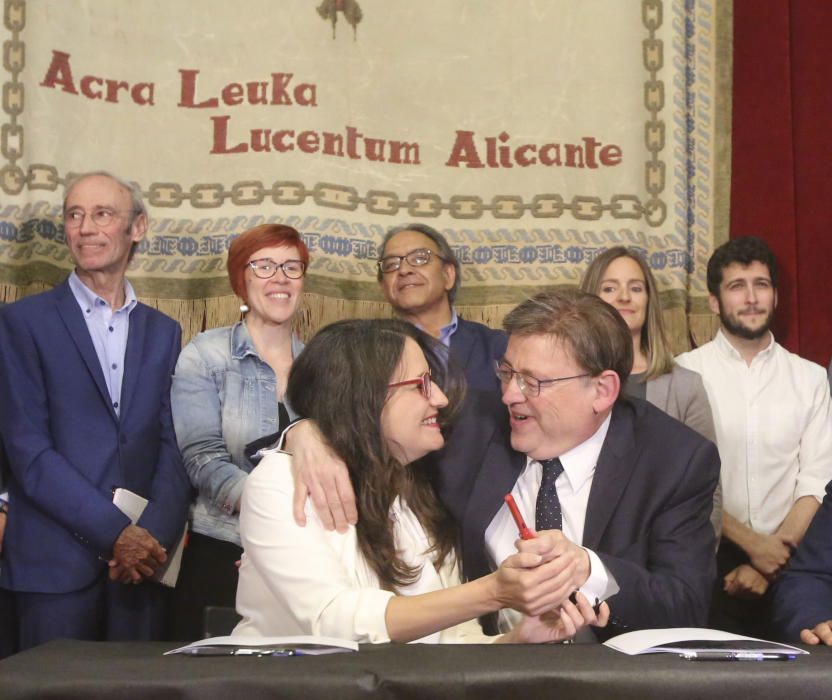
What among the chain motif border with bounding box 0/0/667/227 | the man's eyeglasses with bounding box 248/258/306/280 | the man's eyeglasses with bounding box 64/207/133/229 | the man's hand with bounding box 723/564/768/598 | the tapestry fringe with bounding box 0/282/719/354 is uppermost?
the chain motif border with bounding box 0/0/667/227

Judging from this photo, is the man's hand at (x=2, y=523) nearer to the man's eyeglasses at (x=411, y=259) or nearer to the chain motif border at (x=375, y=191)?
the chain motif border at (x=375, y=191)

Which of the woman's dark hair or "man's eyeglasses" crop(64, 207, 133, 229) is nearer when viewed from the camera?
the woman's dark hair

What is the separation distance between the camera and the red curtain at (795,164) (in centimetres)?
417

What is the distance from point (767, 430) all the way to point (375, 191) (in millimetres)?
1598

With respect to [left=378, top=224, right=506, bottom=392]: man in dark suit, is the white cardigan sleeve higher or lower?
lower

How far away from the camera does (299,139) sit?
4066 millimetres

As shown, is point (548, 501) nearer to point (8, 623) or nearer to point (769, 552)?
point (769, 552)

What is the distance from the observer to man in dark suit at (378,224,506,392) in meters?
3.54

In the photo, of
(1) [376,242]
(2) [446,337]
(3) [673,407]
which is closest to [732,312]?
(3) [673,407]

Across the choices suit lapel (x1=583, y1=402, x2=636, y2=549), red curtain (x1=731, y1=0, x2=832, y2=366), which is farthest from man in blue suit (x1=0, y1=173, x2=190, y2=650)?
red curtain (x1=731, y1=0, x2=832, y2=366)

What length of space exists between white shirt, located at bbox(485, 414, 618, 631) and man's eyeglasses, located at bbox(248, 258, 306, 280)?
45.4 inches

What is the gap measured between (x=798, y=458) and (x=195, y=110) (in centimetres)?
236

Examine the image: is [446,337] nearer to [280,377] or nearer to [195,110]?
[280,377]

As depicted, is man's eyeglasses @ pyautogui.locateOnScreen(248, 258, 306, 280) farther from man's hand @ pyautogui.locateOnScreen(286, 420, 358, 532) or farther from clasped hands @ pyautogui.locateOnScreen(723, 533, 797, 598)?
clasped hands @ pyautogui.locateOnScreen(723, 533, 797, 598)
